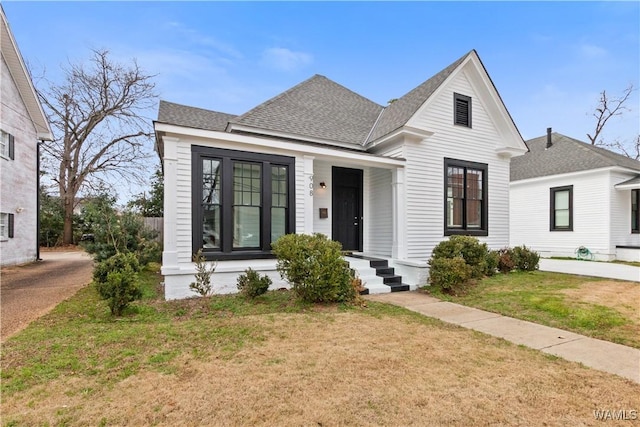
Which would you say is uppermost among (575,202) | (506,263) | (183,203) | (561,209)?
(575,202)

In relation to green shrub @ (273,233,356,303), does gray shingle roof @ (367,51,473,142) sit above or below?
above

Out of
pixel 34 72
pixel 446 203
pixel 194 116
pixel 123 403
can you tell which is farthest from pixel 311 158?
pixel 34 72

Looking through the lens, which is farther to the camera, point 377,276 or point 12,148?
point 12,148

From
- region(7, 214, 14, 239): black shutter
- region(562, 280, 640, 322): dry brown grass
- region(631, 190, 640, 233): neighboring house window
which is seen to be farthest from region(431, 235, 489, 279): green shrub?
region(7, 214, 14, 239): black shutter

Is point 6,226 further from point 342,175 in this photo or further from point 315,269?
point 315,269

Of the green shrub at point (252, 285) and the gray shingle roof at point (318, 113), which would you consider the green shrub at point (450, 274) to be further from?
the gray shingle roof at point (318, 113)

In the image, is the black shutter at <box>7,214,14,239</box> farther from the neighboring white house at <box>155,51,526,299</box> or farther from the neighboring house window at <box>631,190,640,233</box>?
the neighboring house window at <box>631,190,640,233</box>

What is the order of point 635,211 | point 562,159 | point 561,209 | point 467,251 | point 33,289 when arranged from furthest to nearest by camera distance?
point 562,159 < point 561,209 < point 635,211 < point 467,251 < point 33,289

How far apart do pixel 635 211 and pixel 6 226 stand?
24.8m

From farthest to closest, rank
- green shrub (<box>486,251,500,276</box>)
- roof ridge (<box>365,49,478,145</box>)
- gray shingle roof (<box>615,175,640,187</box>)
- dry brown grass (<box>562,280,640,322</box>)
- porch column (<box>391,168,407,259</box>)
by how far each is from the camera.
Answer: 1. gray shingle roof (<box>615,175,640,187</box>)
2. green shrub (<box>486,251,500,276</box>)
3. roof ridge (<box>365,49,478,145</box>)
4. porch column (<box>391,168,407,259</box>)
5. dry brown grass (<box>562,280,640,322</box>)

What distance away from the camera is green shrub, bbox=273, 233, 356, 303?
5.61 meters

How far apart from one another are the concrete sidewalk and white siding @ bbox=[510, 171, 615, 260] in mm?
10971

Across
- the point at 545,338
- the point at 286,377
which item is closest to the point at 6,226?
the point at 286,377

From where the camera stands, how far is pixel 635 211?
13.4 meters
